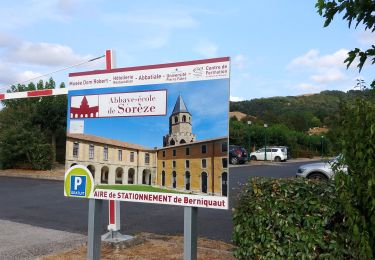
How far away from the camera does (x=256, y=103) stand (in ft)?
327

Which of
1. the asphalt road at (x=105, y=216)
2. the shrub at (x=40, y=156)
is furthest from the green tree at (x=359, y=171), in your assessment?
the shrub at (x=40, y=156)

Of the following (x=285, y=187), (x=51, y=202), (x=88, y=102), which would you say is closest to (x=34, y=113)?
(x=51, y=202)

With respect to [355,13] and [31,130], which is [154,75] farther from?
[31,130]

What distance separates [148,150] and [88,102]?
1.12 metres

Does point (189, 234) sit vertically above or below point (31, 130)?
below

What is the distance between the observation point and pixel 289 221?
3943 millimetres

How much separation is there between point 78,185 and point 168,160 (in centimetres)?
135

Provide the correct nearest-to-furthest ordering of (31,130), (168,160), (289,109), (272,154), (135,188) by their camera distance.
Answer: (168,160)
(135,188)
(31,130)
(272,154)
(289,109)

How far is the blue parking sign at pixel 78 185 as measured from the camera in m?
5.58

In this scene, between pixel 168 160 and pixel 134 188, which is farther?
pixel 134 188

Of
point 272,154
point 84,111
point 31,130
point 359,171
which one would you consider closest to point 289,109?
point 272,154

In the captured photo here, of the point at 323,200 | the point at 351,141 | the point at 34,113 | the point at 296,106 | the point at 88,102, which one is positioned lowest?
the point at 323,200

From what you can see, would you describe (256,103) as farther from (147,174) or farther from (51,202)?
(147,174)

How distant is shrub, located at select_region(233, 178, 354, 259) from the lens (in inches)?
151
